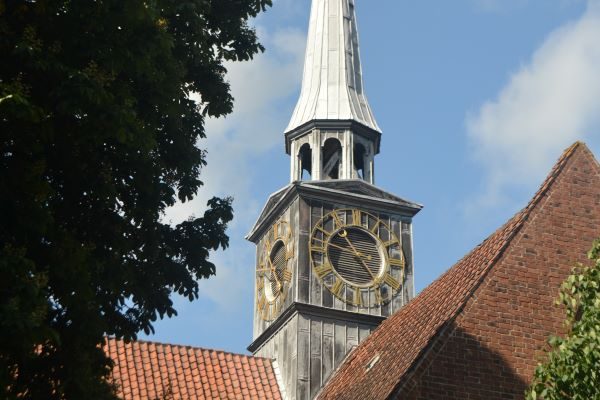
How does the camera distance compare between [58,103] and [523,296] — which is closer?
[58,103]

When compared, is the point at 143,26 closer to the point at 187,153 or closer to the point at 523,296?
the point at 187,153

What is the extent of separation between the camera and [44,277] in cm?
891

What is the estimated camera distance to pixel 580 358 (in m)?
10.9

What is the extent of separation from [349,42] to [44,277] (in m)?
19.4

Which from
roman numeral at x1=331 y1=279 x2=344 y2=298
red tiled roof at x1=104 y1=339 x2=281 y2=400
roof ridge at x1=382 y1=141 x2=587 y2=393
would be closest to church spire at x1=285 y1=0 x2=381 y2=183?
roman numeral at x1=331 y1=279 x2=344 y2=298

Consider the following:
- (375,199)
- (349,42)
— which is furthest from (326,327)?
(349,42)

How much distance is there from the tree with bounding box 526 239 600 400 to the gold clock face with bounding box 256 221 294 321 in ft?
38.5

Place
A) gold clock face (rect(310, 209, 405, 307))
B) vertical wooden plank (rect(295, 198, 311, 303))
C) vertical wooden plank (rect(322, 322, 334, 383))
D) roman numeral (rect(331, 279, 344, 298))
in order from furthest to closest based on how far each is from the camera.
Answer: gold clock face (rect(310, 209, 405, 307)) → roman numeral (rect(331, 279, 344, 298)) → vertical wooden plank (rect(295, 198, 311, 303)) → vertical wooden plank (rect(322, 322, 334, 383))

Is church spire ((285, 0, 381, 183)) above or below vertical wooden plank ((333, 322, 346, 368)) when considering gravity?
above

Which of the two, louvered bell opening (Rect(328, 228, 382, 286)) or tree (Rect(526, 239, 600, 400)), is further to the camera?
louvered bell opening (Rect(328, 228, 382, 286))

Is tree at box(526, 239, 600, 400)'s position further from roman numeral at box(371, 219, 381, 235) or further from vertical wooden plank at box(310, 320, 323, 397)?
roman numeral at box(371, 219, 381, 235)

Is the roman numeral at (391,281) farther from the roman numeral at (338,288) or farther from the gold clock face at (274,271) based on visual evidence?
the gold clock face at (274,271)

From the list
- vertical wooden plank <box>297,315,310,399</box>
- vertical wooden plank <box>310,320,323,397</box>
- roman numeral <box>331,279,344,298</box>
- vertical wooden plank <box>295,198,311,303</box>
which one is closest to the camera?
vertical wooden plank <box>297,315,310,399</box>

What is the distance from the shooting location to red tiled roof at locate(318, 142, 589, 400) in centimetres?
1570
